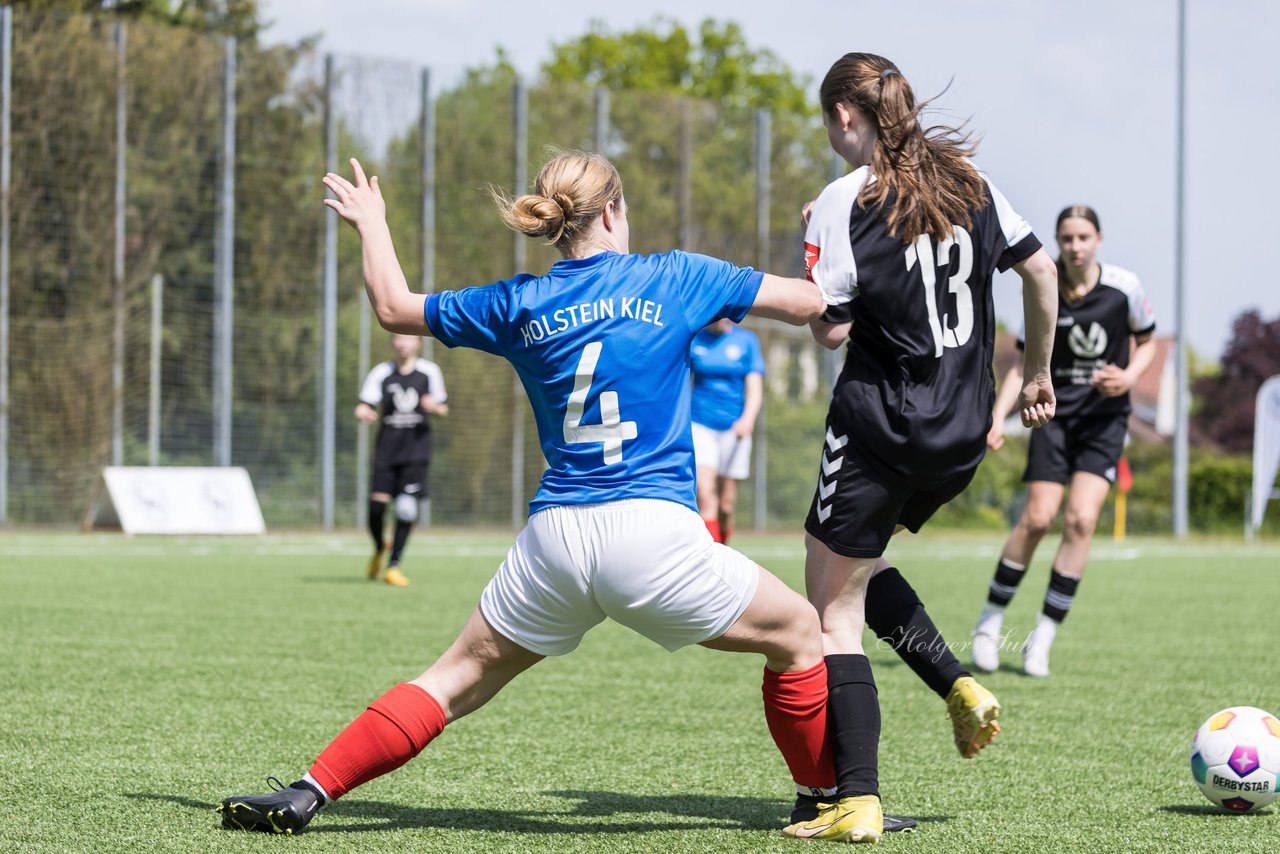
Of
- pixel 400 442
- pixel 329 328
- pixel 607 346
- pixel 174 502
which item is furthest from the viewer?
pixel 329 328

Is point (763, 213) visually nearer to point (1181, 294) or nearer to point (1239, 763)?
point (1181, 294)

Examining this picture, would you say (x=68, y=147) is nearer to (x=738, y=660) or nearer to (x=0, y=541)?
(x=0, y=541)

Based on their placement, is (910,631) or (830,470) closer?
(830,470)

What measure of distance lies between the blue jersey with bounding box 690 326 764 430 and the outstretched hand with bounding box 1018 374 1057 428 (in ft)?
22.8

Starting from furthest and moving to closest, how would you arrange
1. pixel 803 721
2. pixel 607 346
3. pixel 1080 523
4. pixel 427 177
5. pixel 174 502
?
pixel 427 177, pixel 174 502, pixel 1080 523, pixel 803 721, pixel 607 346

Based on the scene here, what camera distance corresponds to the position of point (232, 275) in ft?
76.0

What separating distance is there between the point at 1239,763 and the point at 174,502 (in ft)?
57.1

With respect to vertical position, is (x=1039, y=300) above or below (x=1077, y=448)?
above

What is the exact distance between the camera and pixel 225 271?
23031 mm

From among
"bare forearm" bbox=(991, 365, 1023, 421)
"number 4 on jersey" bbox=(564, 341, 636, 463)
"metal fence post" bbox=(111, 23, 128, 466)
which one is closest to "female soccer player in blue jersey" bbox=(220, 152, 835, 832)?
"number 4 on jersey" bbox=(564, 341, 636, 463)

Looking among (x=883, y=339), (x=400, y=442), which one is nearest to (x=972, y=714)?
(x=883, y=339)

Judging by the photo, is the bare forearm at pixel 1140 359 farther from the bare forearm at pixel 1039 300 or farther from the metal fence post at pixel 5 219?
the metal fence post at pixel 5 219

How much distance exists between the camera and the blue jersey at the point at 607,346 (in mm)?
3506

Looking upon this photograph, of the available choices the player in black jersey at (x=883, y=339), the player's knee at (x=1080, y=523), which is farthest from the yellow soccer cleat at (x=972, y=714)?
the player's knee at (x=1080, y=523)
